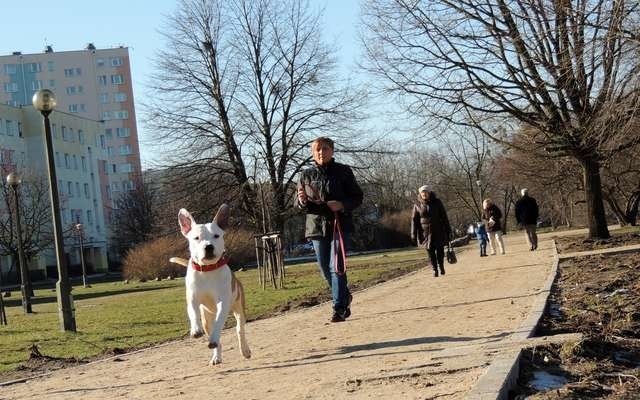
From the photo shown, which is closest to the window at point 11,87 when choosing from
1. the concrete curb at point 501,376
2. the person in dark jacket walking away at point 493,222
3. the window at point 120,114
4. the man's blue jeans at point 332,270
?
the window at point 120,114

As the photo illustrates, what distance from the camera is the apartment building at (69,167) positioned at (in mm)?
73000

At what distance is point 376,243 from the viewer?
70062 millimetres

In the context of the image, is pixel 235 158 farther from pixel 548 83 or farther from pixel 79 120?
pixel 79 120

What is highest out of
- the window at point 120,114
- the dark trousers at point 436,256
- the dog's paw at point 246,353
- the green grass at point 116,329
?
the window at point 120,114

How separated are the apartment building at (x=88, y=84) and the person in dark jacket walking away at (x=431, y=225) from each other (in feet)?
316

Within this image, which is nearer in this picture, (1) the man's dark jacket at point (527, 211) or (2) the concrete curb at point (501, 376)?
(2) the concrete curb at point (501, 376)

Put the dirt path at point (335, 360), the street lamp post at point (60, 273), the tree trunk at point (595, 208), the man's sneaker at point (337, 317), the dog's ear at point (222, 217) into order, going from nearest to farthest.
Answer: the dirt path at point (335, 360)
the dog's ear at point (222, 217)
the man's sneaker at point (337, 317)
the street lamp post at point (60, 273)
the tree trunk at point (595, 208)

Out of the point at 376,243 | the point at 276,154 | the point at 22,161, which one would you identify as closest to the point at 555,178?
the point at 276,154

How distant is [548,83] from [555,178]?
27018 mm

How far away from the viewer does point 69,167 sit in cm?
8250

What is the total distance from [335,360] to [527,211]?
1930 cm

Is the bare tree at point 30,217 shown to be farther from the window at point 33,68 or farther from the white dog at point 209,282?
the window at point 33,68

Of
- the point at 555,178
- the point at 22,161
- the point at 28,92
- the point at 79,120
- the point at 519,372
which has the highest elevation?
the point at 28,92

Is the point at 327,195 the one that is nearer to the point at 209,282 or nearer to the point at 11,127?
the point at 209,282
